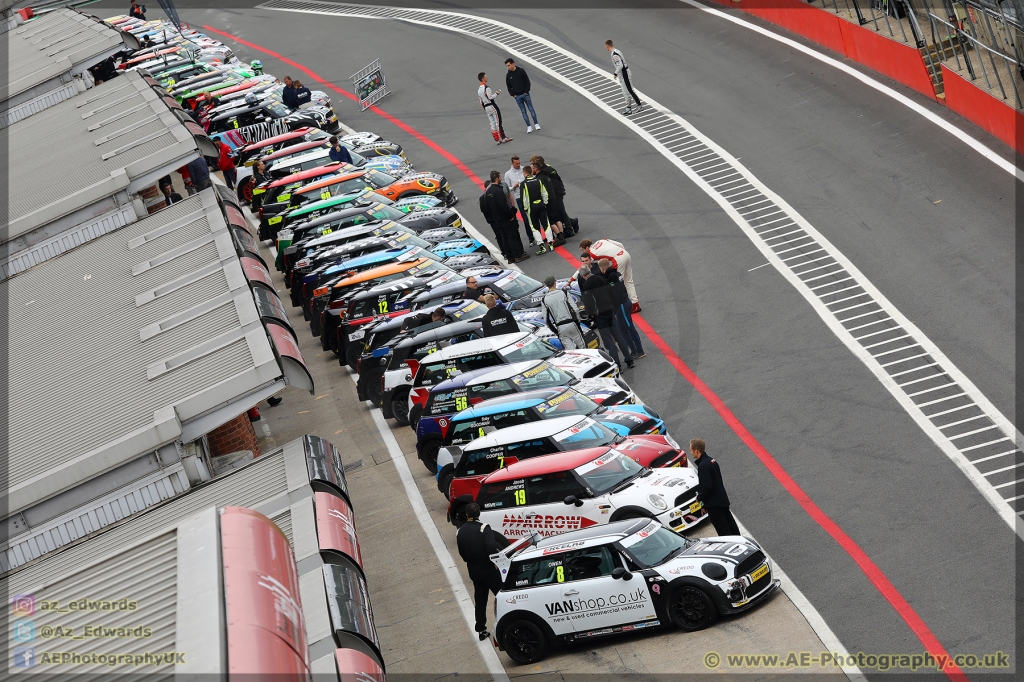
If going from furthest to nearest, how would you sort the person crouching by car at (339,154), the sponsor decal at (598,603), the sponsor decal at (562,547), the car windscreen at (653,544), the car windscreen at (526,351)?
the person crouching by car at (339,154) → the car windscreen at (526,351) → the sponsor decal at (562,547) → the car windscreen at (653,544) → the sponsor decal at (598,603)

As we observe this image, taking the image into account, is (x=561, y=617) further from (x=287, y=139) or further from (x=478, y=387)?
(x=287, y=139)

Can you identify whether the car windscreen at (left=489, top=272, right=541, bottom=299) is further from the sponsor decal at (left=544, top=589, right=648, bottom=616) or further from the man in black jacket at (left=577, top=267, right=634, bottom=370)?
the sponsor decal at (left=544, top=589, right=648, bottom=616)

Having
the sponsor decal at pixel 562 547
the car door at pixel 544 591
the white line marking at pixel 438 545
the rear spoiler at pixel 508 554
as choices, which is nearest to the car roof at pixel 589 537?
the sponsor decal at pixel 562 547

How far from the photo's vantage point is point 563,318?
2133cm

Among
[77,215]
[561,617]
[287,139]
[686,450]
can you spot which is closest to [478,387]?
[686,450]

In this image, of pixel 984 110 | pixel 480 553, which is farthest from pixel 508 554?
pixel 984 110

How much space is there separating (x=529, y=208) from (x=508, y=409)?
8911mm

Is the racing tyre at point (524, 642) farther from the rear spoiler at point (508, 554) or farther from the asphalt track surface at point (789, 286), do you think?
the asphalt track surface at point (789, 286)

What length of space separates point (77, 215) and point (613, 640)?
12771 millimetres

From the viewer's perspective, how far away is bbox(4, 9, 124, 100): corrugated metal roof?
30406mm

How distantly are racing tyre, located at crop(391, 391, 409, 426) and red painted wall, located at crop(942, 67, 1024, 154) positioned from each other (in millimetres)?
13431

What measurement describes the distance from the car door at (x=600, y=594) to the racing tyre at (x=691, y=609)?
28cm

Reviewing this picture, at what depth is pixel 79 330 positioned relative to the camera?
17.0m

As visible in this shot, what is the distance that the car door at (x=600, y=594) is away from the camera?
13656 millimetres
